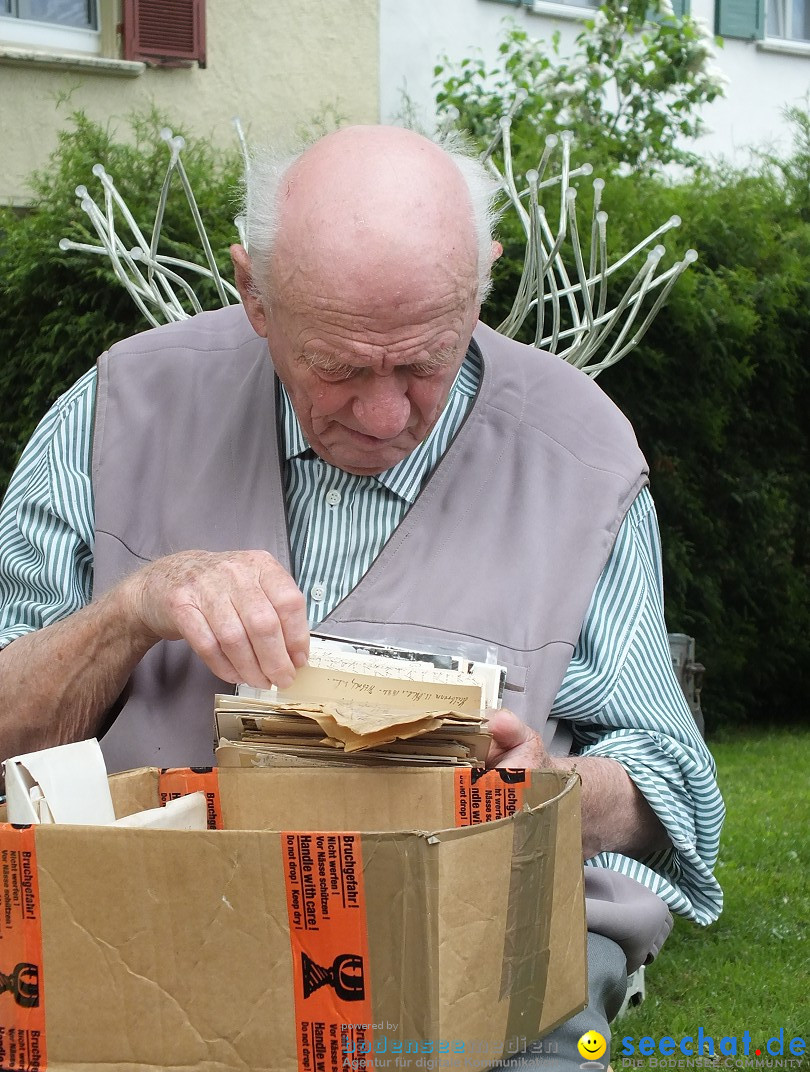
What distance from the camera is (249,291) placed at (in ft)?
6.19

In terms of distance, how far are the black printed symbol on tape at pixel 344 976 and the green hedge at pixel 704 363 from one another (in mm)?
3639

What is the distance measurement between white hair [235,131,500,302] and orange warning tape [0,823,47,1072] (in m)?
0.92

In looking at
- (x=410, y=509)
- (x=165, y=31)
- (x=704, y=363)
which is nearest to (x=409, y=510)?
(x=410, y=509)

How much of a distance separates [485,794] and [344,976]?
1.10ft

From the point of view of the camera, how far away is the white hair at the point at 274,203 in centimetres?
180

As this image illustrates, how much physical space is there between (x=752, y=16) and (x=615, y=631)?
942 centimetres

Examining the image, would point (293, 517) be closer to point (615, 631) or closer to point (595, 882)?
point (615, 631)

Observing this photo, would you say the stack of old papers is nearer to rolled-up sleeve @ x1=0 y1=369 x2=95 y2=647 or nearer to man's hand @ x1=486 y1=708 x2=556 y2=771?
man's hand @ x1=486 y1=708 x2=556 y2=771

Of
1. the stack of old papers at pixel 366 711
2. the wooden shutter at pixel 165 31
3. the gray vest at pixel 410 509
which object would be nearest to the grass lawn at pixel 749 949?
the gray vest at pixel 410 509

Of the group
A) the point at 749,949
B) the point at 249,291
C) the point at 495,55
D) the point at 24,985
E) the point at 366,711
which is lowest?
the point at 749,949

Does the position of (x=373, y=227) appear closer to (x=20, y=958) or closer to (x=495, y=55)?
(x=20, y=958)

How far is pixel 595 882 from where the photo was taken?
166 centimetres

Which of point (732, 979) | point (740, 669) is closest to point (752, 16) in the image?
point (740, 669)

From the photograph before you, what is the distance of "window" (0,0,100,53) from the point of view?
725 centimetres
